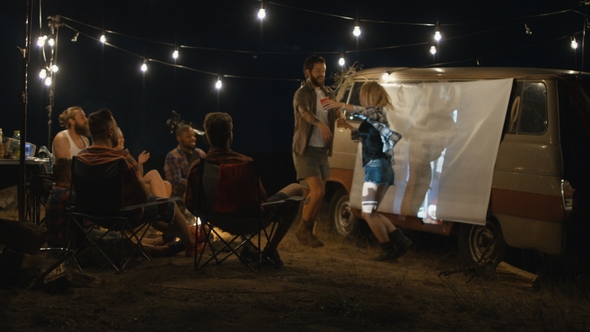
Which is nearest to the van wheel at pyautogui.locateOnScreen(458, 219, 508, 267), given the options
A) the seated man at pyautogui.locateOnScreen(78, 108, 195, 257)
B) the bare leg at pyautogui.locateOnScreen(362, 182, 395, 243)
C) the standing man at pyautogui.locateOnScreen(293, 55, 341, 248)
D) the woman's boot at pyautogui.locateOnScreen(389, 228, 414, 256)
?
the woman's boot at pyautogui.locateOnScreen(389, 228, 414, 256)

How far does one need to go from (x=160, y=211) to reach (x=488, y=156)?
2.94 m

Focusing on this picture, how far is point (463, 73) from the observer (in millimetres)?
Result: 6871

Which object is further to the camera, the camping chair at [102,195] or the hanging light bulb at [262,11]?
the hanging light bulb at [262,11]

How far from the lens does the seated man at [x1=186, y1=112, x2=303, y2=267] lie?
19.2 ft

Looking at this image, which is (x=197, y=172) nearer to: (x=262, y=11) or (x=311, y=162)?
(x=311, y=162)

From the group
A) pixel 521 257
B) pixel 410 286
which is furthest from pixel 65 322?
pixel 521 257

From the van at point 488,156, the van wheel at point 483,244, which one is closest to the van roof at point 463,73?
the van at point 488,156

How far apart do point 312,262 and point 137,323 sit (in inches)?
105

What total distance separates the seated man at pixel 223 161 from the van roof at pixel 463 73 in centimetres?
206

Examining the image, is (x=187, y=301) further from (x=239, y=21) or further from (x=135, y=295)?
(x=239, y=21)

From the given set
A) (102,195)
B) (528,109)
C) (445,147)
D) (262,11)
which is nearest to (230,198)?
(102,195)

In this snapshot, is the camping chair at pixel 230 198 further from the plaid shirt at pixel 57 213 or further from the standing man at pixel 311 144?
the standing man at pixel 311 144

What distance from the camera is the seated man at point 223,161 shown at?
586 centimetres

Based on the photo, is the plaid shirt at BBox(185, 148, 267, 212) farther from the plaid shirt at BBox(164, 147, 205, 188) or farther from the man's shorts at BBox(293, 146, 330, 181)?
the plaid shirt at BBox(164, 147, 205, 188)
